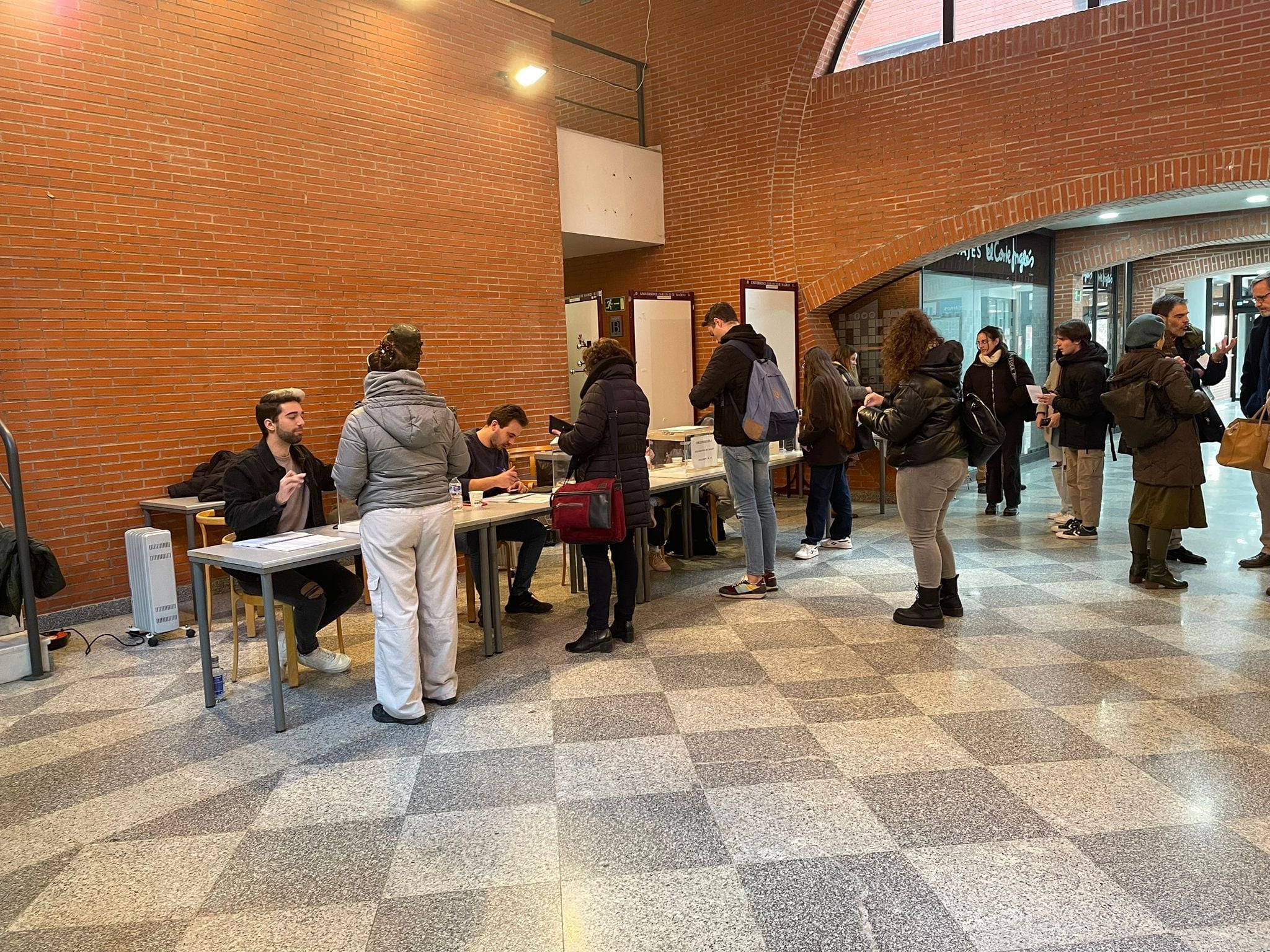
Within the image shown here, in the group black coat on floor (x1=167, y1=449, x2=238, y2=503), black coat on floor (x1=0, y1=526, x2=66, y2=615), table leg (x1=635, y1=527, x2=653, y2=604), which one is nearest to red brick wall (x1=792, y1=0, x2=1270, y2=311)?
table leg (x1=635, y1=527, x2=653, y2=604)

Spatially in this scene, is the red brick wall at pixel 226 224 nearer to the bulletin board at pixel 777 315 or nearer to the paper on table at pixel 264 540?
the paper on table at pixel 264 540

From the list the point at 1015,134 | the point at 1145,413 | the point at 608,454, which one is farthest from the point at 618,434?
the point at 1015,134

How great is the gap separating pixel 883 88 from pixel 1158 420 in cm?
490

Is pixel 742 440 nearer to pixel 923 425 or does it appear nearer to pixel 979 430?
pixel 923 425

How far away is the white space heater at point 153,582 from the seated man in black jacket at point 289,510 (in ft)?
3.88

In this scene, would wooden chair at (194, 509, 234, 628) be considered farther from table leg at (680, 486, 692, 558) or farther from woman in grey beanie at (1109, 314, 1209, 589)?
woman in grey beanie at (1109, 314, 1209, 589)

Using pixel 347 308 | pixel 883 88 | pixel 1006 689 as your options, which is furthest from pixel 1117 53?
pixel 347 308

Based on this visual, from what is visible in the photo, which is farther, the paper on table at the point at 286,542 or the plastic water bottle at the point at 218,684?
the plastic water bottle at the point at 218,684

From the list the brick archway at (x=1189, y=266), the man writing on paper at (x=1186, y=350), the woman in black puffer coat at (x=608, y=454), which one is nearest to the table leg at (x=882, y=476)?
the man writing on paper at (x=1186, y=350)

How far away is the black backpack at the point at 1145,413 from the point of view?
5.39 metres

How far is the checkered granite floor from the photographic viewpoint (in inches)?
98.1

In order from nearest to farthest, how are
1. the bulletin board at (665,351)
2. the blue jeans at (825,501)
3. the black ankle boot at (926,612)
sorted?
the black ankle boot at (926,612) → the blue jeans at (825,501) → the bulletin board at (665,351)

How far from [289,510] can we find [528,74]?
5.33m

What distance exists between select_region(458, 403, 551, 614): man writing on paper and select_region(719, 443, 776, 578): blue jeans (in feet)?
4.16
